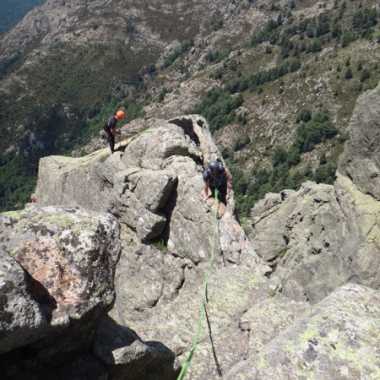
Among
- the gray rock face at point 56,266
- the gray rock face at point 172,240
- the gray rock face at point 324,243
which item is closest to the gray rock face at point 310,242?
the gray rock face at point 324,243

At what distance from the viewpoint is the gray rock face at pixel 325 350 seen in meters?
6.53

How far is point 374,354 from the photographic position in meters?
6.77

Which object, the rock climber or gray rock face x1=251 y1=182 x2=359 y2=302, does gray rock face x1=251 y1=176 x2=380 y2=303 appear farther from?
the rock climber

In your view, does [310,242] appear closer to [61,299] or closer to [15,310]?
[61,299]

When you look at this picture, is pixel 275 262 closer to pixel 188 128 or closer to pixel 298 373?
pixel 188 128

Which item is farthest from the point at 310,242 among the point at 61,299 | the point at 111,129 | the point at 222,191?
the point at 61,299

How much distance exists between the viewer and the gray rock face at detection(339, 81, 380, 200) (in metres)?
21.6

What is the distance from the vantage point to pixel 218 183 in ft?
77.0

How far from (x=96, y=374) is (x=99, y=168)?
21.8 metres

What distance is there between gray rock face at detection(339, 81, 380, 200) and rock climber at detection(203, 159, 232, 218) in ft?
22.0

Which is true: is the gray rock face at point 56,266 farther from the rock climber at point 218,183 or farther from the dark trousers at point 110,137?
the dark trousers at point 110,137

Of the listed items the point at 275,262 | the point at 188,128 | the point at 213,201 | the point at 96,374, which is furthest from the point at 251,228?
the point at 96,374


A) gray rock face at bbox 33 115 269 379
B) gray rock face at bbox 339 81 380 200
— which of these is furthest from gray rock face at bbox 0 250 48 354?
gray rock face at bbox 339 81 380 200

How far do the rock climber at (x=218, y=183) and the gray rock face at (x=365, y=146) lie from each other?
6697mm
